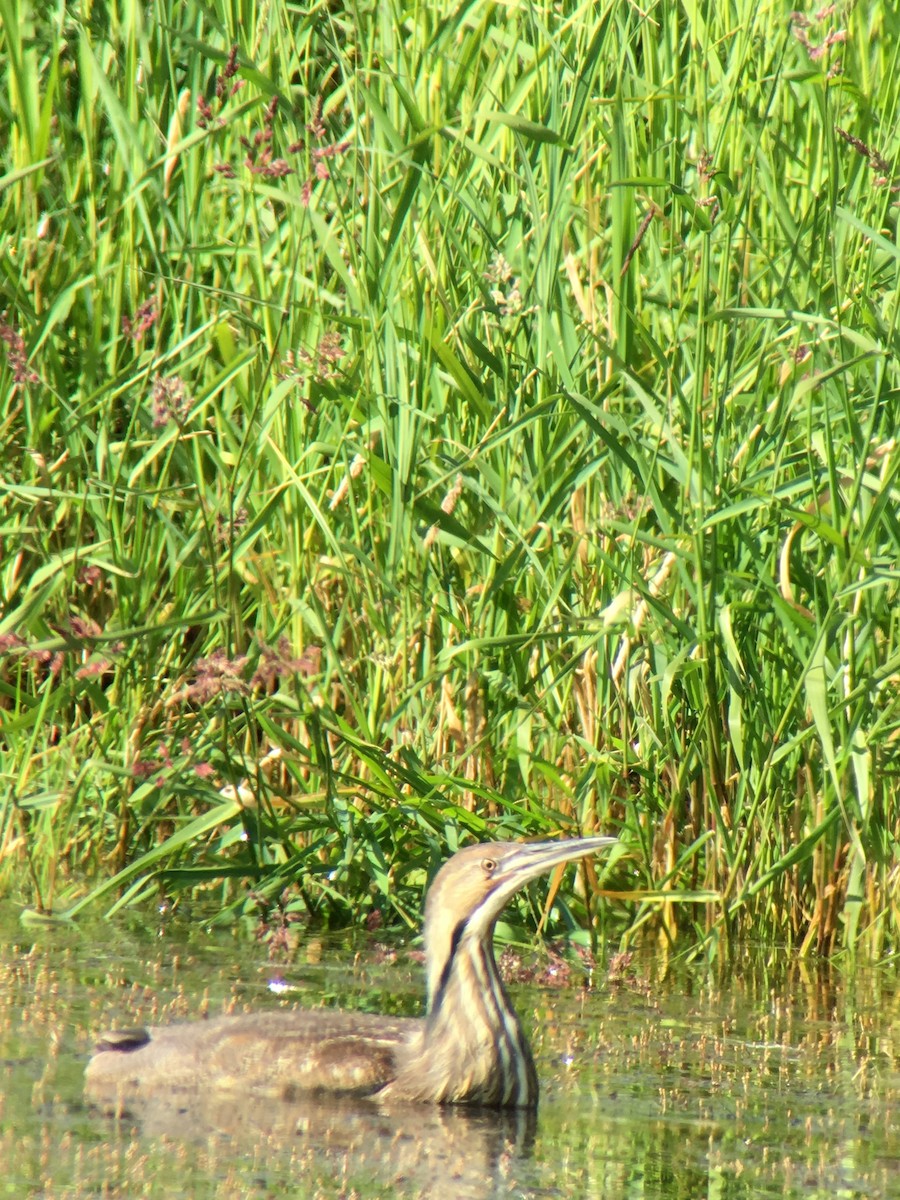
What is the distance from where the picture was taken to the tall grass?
5.93 m

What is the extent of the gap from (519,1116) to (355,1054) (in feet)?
1.37

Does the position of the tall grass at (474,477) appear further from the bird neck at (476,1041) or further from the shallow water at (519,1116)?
the bird neck at (476,1041)

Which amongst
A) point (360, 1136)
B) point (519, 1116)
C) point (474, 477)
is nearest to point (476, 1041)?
point (519, 1116)

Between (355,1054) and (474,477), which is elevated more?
(474,477)

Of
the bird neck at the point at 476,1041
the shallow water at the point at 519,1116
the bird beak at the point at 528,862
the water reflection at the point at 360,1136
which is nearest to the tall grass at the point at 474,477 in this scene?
the shallow water at the point at 519,1116

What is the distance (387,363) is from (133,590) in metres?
1.07

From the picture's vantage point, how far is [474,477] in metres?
6.44

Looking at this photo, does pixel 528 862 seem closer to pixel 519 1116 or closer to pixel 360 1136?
pixel 519 1116

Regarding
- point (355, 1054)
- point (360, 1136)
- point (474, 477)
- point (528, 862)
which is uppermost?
point (474, 477)

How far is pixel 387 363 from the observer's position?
6.34m

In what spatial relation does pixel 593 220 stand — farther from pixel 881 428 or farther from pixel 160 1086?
pixel 160 1086

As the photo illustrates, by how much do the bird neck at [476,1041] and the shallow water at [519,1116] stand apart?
0.27 ft

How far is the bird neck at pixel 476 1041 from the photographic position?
486cm

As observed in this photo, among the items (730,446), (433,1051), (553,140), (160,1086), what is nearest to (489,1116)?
(433,1051)
